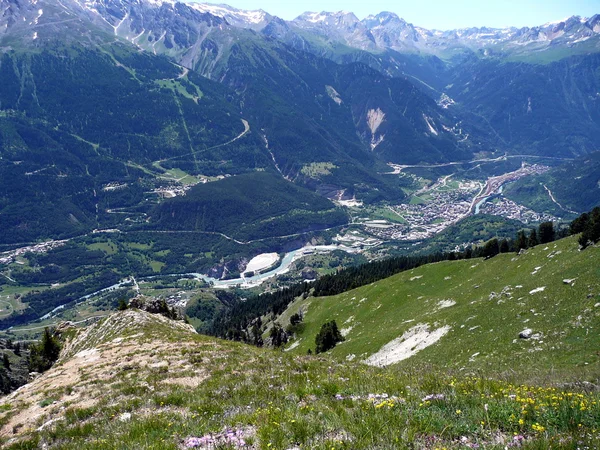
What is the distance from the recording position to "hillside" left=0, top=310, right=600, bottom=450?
830cm

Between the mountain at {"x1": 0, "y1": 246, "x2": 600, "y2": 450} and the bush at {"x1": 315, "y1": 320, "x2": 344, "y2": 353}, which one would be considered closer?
the mountain at {"x1": 0, "y1": 246, "x2": 600, "y2": 450}

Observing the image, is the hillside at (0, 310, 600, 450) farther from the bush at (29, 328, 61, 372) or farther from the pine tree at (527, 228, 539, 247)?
the pine tree at (527, 228, 539, 247)

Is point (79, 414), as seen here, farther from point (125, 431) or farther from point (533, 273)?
point (533, 273)

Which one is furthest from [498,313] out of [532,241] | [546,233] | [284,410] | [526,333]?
[546,233]

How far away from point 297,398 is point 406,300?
62.2 metres

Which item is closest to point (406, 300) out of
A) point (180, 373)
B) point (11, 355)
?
point (180, 373)

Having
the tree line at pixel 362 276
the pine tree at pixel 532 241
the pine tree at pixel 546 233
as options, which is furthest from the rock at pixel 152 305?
the pine tree at pixel 546 233

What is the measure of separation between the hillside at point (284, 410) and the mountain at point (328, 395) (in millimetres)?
48

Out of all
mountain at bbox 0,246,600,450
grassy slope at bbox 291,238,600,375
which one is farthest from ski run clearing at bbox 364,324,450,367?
mountain at bbox 0,246,600,450

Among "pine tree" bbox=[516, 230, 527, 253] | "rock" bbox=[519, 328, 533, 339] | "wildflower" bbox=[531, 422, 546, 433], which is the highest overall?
"wildflower" bbox=[531, 422, 546, 433]

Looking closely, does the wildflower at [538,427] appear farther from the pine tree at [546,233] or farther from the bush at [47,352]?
the pine tree at [546,233]

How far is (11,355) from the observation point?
11481 cm

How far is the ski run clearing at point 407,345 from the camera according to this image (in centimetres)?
4432

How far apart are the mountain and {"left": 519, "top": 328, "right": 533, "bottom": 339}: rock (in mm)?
570
